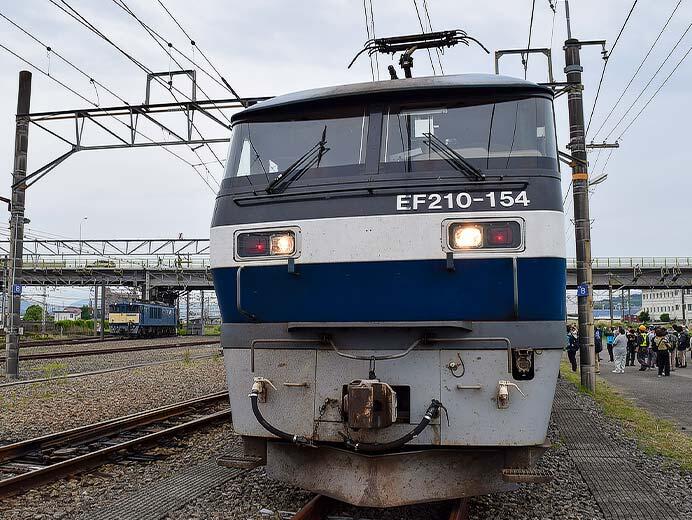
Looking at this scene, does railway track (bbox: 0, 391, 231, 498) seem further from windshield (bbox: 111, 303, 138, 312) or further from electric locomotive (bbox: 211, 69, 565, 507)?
windshield (bbox: 111, 303, 138, 312)

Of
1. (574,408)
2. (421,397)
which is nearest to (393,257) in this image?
(421,397)

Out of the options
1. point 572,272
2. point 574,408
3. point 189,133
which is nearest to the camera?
point 574,408

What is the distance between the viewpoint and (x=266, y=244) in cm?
514

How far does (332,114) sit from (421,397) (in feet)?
7.84

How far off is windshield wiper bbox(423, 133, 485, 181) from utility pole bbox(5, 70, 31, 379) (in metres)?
14.6

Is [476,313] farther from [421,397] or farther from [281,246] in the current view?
[281,246]

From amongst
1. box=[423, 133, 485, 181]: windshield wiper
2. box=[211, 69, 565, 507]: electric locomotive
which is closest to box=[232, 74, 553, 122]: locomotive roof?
box=[211, 69, 565, 507]: electric locomotive

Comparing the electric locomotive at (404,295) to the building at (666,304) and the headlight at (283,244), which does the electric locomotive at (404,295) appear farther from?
the building at (666,304)

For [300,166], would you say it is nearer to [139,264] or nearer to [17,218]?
→ [17,218]

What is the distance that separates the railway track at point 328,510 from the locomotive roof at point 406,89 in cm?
320

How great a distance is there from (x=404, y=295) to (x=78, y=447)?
17.3 ft

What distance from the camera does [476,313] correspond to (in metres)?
4.73

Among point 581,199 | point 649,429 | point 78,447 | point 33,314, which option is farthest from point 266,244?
point 33,314

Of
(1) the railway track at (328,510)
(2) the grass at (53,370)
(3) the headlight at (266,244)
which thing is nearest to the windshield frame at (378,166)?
(3) the headlight at (266,244)
